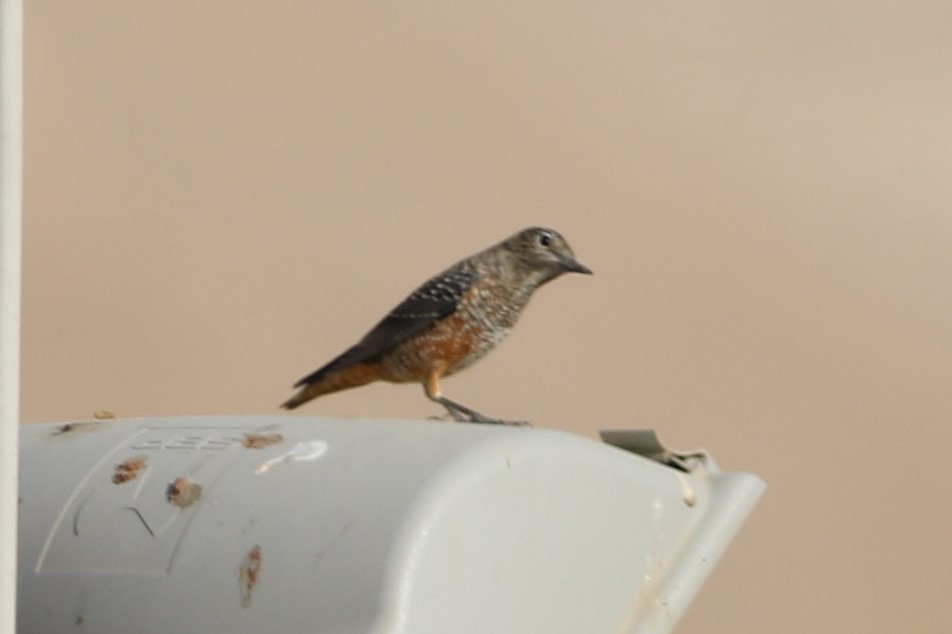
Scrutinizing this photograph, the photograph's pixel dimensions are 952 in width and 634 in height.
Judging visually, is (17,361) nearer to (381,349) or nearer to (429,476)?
(429,476)

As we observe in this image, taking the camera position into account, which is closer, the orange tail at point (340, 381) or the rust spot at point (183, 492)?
the rust spot at point (183, 492)

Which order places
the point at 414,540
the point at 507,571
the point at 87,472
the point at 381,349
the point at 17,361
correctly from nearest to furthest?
the point at 17,361 < the point at 414,540 < the point at 507,571 < the point at 87,472 < the point at 381,349

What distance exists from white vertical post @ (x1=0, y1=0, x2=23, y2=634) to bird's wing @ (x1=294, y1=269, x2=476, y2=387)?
248 cm

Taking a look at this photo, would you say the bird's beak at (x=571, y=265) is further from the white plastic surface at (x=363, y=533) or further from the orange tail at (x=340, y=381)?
the white plastic surface at (x=363, y=533)

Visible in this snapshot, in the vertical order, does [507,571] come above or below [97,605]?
above

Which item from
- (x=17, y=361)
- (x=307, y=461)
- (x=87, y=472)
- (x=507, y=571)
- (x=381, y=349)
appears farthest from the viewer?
(x=381, y=349)

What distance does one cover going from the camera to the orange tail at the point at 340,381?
3891 millimetres

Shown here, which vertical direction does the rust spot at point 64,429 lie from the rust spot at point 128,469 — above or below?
below

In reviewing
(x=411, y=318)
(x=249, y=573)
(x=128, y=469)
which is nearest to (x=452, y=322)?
(x=411, y=318)

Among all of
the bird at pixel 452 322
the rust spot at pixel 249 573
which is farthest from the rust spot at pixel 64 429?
the bird at pixel 452 322

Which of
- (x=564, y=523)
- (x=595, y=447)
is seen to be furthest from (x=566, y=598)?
(x=595, y=447)

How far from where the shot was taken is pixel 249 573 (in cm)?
181

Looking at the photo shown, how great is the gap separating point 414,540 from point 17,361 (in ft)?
1.90

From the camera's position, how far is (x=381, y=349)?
381cm
